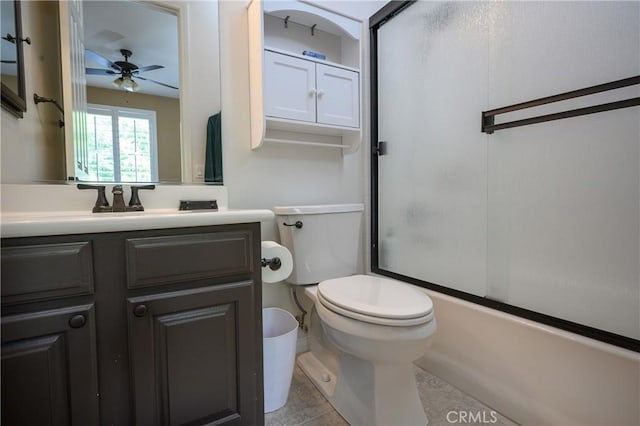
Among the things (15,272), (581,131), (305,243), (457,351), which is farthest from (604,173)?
(15,272)

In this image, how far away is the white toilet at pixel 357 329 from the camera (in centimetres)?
100

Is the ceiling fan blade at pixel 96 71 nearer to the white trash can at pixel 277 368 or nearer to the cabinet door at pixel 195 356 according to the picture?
the cabinet door at pixel 195 356

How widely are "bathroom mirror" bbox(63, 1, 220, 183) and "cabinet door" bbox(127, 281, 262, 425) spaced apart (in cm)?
64

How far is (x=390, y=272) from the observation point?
1.84 metres

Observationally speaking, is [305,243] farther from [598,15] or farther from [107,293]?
[598,15]

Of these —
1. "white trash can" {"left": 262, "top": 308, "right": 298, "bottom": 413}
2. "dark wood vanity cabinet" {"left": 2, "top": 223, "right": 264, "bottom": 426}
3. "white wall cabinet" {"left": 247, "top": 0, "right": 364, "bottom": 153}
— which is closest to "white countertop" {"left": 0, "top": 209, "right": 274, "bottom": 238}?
"dark wood vanity cabinet" {"left": 2, "top": 223, "right": 264, "bottom": 426}

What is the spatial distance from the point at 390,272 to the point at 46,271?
155 centimetres

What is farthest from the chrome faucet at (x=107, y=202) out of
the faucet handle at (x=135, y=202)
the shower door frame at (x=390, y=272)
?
the shower door frame at (x=390, y=272)

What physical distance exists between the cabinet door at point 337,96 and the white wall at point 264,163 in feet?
0.67

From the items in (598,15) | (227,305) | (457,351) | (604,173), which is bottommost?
(457,351)

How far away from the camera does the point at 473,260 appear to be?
1404mm

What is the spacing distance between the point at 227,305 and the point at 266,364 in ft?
1.46

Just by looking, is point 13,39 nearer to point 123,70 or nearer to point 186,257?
point 123,70

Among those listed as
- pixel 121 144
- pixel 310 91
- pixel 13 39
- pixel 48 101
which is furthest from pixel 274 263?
pixel 13 39
